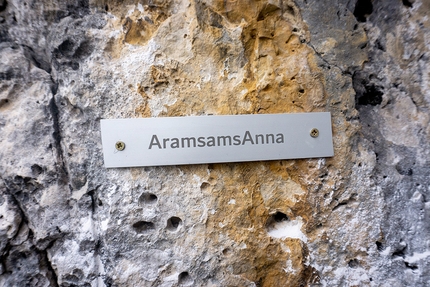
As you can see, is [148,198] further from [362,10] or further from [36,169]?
[362,10]

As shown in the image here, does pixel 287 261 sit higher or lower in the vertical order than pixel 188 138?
lower

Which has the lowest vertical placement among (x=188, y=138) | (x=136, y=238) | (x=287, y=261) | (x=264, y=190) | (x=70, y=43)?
(x=287, y=261)

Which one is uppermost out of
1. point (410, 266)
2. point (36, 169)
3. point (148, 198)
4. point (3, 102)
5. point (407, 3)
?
point (407, 3)

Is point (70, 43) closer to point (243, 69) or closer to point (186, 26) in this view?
point (186, 26)

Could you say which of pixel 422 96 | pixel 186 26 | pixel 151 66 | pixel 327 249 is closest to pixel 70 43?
pixel 151 66

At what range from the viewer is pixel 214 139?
85cm

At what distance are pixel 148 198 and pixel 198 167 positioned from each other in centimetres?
19

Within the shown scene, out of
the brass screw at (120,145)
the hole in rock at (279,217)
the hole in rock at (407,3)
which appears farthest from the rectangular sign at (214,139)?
the hole in rock at (407,3)

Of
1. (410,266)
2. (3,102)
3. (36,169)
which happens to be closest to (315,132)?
(410,266)

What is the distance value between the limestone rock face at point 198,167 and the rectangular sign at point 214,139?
0.04 m

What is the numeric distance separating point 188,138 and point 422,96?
82cm

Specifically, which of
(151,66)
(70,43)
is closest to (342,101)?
(151,66)

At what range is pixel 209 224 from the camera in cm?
86

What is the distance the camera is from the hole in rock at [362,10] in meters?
0.96
